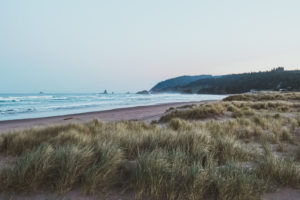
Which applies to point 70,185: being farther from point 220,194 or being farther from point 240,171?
point 240,171

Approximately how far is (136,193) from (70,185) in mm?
922

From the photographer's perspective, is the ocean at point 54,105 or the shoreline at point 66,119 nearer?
the shoreline at point 66,119

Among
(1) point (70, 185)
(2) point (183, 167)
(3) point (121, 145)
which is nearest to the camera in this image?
(1) point (70, 185)

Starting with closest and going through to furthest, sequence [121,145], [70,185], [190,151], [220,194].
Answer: [220,194] → [70,185] → [190,151] → [121,145]

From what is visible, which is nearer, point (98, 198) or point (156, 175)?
point (98, 198)

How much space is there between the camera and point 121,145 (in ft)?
14.4

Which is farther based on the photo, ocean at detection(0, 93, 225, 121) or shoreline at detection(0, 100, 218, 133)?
ocean at detection(0, 93, 225, 121)

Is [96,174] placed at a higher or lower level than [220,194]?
higher

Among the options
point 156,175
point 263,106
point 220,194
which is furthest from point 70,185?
point 263,106

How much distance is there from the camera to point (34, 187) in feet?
8.85

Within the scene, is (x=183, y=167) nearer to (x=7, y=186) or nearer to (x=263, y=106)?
(x=7, y=186)

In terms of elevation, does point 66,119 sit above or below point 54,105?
below

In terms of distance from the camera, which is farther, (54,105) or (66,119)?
(54,105)

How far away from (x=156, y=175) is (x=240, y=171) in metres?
1.29
